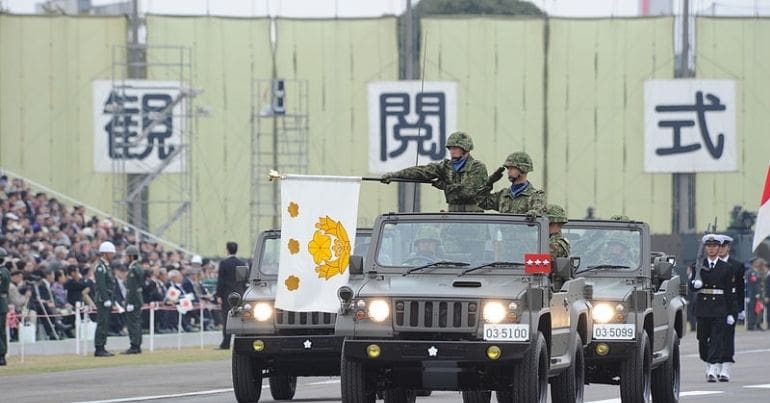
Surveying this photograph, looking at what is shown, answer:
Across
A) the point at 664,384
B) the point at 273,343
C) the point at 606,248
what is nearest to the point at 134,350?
the point at 273,343

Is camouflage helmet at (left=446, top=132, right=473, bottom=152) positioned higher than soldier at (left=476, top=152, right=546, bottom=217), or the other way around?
camouflage helmet at (left=446, top=132, right=473, bottom=152)

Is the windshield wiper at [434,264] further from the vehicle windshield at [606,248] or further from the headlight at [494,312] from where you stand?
the vehicle windshield at [606,248]

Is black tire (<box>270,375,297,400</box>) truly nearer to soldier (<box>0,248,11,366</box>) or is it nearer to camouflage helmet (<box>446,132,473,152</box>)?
camouflage helmet (<box>446,132,473,152</box>)

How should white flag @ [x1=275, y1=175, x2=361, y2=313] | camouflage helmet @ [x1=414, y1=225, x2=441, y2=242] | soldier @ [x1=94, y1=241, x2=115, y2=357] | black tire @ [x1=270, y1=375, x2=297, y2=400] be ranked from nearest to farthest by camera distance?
camouflage helmet @ [x1=414, y1=225, x2=441, y2=242], white flag @ [x1=275, y1=175, x2=361, y2=313], black tire @ [x1=270, y1=375, x2=297, y2=400], soldier @ [x1=94, y1=241, x2=115, y2=357]

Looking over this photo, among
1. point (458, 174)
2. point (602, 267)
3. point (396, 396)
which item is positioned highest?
point (458, 174)

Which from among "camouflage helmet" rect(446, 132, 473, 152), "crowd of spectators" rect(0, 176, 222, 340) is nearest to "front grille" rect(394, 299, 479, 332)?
"camouflage helmet" rect(446, 132, 473, 152)

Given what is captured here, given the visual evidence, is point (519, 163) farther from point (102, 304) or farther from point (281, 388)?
point (102, 304)

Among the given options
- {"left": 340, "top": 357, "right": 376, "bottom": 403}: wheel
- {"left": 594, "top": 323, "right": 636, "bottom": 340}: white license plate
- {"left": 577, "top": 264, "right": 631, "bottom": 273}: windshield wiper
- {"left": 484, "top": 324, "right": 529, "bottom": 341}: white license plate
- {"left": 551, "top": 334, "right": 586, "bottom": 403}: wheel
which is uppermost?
{"left": 577, "top": 264, "right": 631, "bottom": 273}: windshield wiper

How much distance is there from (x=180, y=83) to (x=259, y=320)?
108 ft

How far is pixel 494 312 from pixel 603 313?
348 centimetres

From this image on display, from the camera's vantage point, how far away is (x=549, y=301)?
15.6 m

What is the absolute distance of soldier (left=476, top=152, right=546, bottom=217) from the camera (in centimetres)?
1725

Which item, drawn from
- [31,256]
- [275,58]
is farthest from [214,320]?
[275,58]

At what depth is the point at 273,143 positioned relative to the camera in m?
55.0
